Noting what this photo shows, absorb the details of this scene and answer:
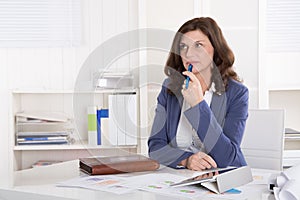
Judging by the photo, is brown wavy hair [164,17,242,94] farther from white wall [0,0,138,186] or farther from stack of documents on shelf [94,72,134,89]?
white wall [0,0,138,186]

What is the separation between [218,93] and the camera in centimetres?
189

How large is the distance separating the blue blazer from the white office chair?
24 cm

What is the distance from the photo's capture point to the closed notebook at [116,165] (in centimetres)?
149

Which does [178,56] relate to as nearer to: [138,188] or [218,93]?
[218,93]

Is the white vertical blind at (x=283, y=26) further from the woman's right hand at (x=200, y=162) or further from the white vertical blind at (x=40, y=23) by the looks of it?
the woman's right hand at (x=200, y=162)

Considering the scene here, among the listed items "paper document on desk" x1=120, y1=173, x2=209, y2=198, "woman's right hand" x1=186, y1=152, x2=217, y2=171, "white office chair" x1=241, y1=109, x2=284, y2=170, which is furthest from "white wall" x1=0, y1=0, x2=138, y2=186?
"paper document on desk" x1=120, y1=173, x2=209, y2=198

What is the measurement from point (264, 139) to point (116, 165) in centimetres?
83

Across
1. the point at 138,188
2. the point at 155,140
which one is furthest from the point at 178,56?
the point at 138,188

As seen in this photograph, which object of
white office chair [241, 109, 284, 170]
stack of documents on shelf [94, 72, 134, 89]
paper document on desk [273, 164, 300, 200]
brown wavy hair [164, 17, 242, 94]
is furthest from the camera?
stack of documents on shelf [94, 72, 134, 89]

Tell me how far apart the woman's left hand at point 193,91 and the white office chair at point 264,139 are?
0.47 m

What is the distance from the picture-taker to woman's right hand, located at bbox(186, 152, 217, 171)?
5.20 feet

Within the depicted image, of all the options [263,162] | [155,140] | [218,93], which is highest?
[218,93]

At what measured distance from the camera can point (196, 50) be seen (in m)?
1.69

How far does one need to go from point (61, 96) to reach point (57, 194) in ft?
6.23
